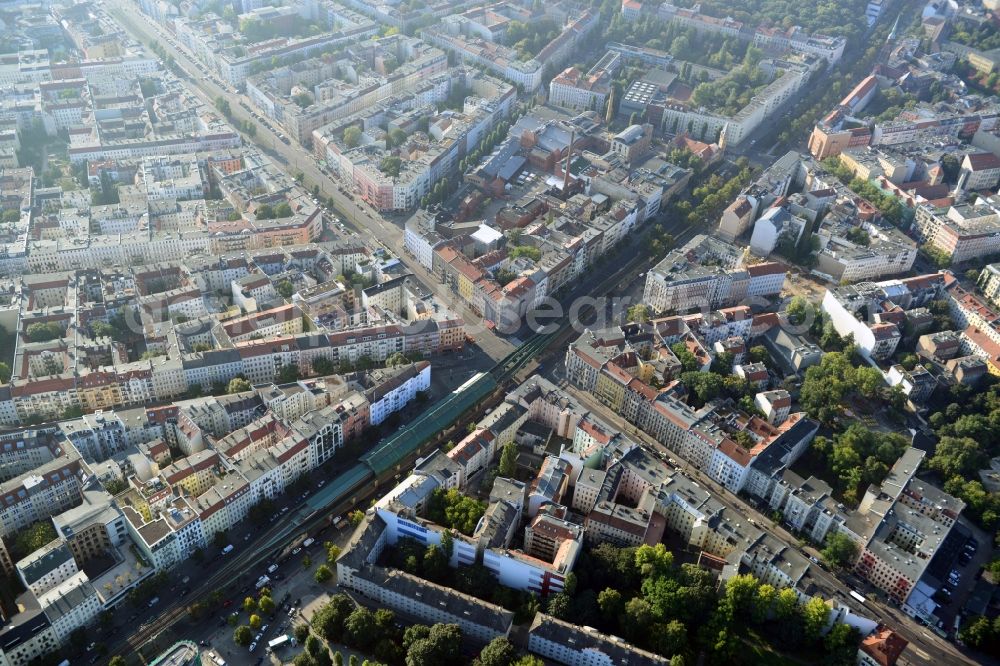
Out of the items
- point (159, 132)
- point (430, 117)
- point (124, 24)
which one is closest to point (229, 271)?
point (159, 132)

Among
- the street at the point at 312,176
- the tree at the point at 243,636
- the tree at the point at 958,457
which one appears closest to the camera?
the tree at the point at 243,636

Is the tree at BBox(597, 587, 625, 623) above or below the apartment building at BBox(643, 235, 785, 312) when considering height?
below

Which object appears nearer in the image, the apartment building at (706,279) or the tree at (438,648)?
the tree at (438,648)

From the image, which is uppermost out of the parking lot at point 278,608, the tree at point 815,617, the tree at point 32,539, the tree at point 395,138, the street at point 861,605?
the tree at point 395,138

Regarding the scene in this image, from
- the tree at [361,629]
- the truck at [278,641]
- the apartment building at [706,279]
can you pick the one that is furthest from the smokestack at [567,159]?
the truck at [278,641]

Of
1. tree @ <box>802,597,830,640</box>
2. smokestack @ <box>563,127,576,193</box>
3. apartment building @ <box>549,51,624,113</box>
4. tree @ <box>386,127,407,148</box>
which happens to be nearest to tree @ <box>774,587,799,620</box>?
tree @ <box>802,597,830,640</box>

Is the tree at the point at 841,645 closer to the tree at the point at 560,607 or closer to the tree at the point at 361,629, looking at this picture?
the tree at the point at 560,607

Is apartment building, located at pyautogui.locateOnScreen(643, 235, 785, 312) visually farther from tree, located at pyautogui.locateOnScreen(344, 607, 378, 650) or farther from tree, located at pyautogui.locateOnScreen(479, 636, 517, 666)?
tree, located at pyautogui.locateOnScreen(344, 607, 378, 650)
